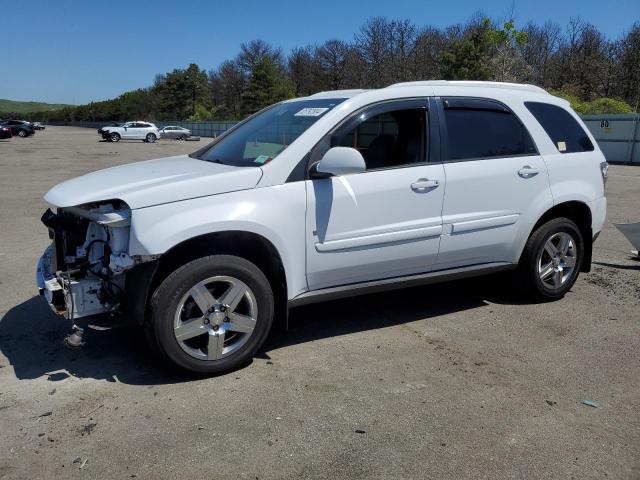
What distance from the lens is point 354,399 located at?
11.3ft

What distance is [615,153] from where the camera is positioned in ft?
81.3

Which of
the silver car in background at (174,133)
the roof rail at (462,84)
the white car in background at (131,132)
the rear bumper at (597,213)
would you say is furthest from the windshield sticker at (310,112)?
the silver car in background at (174,133)

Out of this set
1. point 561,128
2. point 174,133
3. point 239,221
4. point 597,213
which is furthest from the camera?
point 174,133

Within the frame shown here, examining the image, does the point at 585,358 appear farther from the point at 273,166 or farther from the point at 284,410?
the point at 273,166

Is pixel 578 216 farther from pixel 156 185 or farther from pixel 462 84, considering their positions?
pixel 156 185

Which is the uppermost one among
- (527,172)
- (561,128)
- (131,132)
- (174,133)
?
(174,133)

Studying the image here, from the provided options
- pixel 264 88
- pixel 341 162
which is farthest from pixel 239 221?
pixel 264 88

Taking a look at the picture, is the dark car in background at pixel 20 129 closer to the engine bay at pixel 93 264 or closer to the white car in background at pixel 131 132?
the white car in background at pixel 131 132

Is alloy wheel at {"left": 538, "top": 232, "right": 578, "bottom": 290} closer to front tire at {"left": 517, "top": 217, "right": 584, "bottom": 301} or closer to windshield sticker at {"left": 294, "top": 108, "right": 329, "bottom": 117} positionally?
front tire at {"left": 517, "top": 217, "right": 584, "bottom": 301}

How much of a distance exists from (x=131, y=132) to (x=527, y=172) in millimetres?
48272

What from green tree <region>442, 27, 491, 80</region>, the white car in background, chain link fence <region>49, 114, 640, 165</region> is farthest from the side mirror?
the white car in background

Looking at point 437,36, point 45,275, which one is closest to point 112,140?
point 437,36

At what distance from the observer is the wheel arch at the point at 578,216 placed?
5.07m

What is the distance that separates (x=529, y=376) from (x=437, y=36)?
65.6m
